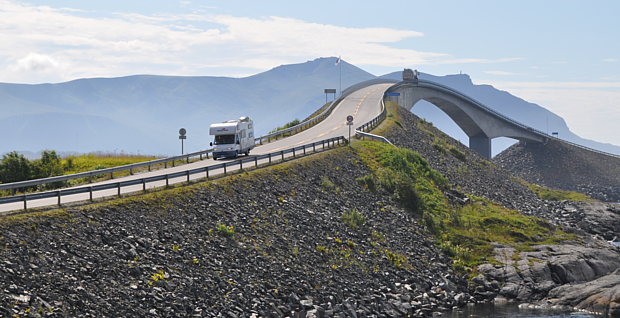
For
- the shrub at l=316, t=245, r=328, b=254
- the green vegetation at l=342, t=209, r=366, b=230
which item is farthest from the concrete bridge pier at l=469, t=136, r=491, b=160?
the shrub at l=316, t=245, r=328, b=254

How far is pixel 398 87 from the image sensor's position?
9212 cm

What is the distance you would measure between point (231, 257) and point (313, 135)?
33905mm

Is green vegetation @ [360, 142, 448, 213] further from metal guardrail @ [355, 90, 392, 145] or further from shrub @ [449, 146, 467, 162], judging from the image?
shrub @ [449, 146, 467, 162]

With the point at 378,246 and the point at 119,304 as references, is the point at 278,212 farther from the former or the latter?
the point at 119,304

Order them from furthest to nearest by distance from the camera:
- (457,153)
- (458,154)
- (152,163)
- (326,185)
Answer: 1. (457,153)
2. (458,154)
3. (326,185)
4. (152,163)

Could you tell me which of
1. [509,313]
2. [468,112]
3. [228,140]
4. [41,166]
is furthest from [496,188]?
[468,112]

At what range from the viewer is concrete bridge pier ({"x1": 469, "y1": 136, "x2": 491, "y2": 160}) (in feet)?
388

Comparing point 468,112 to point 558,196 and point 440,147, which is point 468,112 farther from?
point 440,147

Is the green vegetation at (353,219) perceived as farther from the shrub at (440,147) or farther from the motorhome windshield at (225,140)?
the shrub at (440,147)

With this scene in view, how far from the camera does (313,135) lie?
56.3 meters

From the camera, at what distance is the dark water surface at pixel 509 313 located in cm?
2633

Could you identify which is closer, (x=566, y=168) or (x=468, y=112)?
(x=468, y=112)

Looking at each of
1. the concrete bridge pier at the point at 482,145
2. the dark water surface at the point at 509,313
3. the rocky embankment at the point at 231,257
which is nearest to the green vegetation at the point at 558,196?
the concrete bridge pier at the point at 482,145

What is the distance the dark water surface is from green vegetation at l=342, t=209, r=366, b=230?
8.39 m
